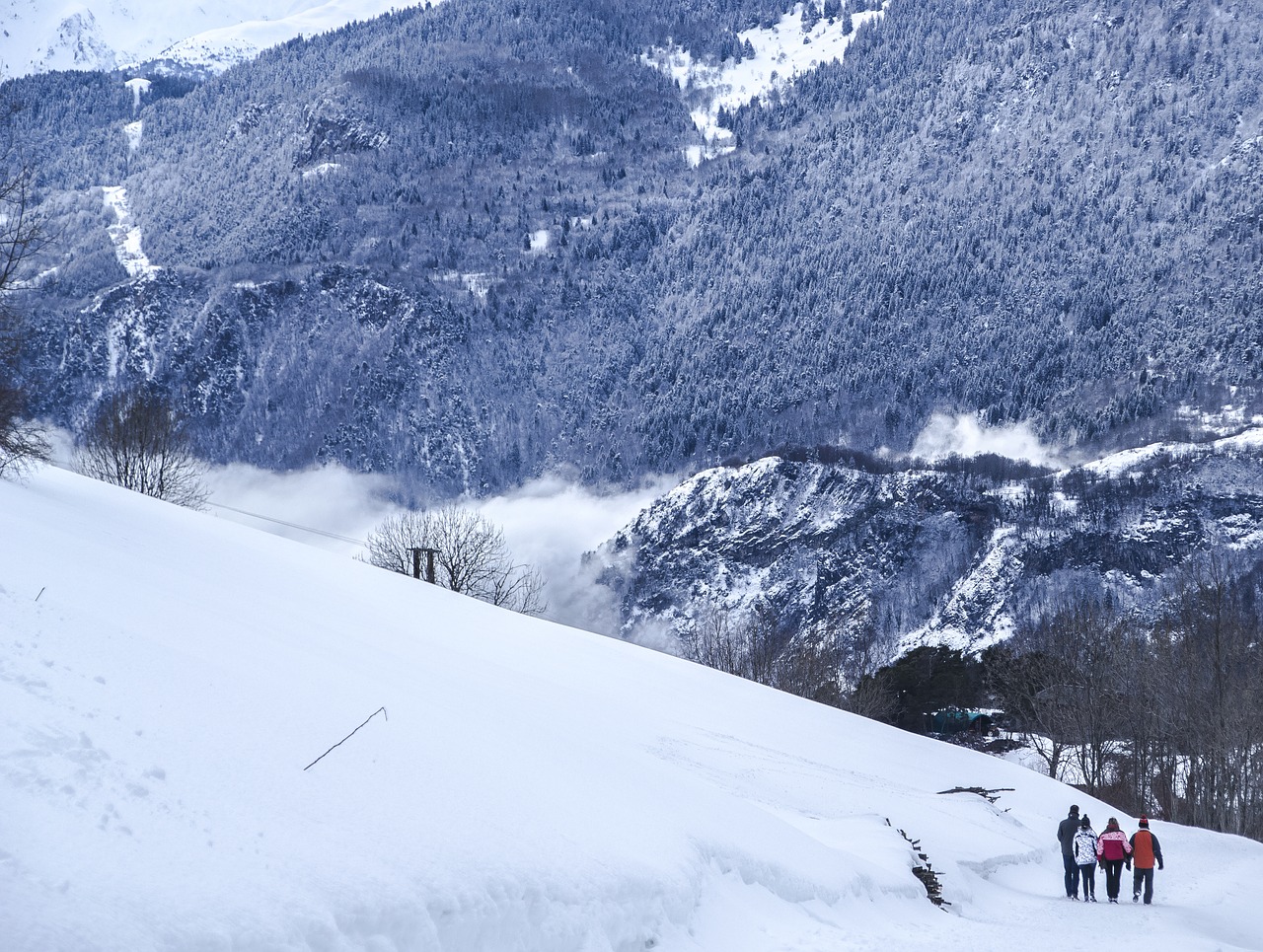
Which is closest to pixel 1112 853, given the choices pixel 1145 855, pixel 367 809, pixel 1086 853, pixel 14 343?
pixel 1086 853

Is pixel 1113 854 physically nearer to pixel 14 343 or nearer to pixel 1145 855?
pixel 1145 855

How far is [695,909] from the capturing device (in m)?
11.2

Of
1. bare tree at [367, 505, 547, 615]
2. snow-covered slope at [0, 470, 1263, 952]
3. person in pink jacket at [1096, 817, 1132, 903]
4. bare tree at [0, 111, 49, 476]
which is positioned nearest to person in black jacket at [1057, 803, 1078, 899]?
person in pink jacket at [1096, 817, 1132, 903]

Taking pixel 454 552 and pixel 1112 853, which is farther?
pixel 454 552

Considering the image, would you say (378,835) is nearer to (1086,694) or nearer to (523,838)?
(523,838)

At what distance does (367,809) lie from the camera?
356 inches

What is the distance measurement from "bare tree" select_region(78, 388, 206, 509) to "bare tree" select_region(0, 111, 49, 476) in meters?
34.8

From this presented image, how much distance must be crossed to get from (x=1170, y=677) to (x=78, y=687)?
185 ft

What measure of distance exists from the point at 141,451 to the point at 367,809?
5544cm

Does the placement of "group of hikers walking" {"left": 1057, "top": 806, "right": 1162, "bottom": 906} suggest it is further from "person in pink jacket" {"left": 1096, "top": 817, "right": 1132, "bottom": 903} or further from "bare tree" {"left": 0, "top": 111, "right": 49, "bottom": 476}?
"bare tree" {"left": 0, "top": 111, "right": 49, "bottom": 476}

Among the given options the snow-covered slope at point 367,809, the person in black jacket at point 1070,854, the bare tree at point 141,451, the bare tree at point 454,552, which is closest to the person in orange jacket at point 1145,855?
the snow-covered slope at point 367,809

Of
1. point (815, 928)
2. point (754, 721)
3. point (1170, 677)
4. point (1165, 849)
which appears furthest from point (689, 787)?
point (1170, 677)

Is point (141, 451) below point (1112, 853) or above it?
above

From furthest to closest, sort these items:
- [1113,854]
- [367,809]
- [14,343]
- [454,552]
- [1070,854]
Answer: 1. [454,552]
2. [14,343]
3. [1070,854]
4. [1113,854]
5. [367,809]
